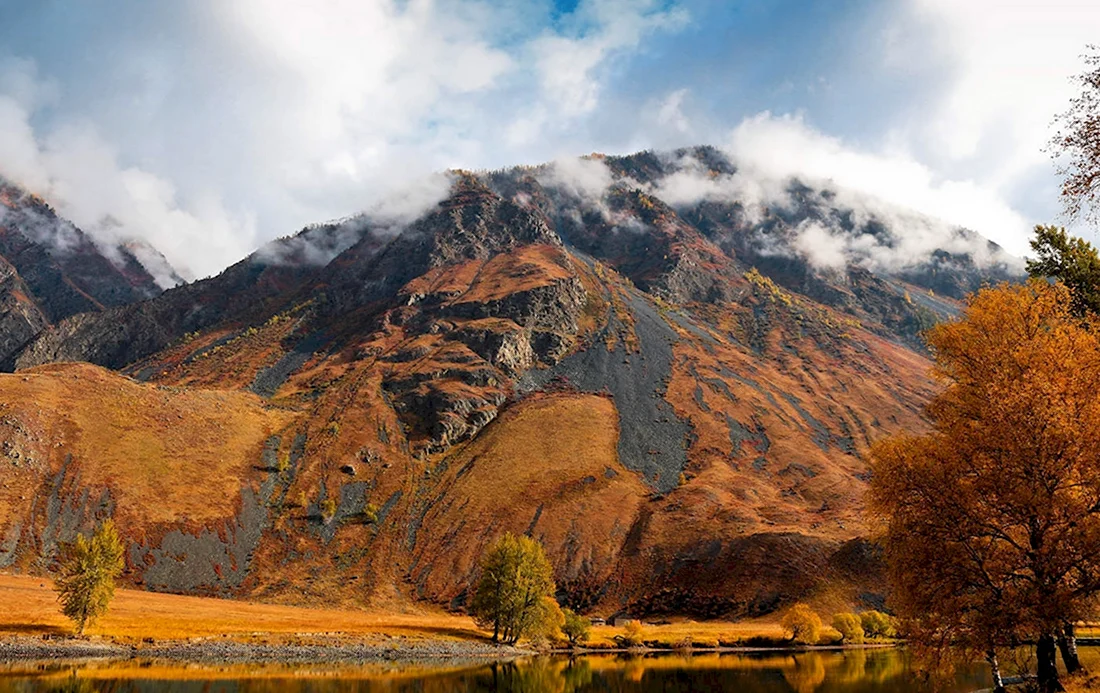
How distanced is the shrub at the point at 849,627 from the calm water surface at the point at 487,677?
80.5ft

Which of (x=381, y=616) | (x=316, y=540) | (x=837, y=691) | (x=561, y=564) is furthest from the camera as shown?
(x=316, y=540)

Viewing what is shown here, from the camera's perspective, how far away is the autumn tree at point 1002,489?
64.8 feet

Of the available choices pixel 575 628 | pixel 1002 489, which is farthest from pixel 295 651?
pixel 1002 489

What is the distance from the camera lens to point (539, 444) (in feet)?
644

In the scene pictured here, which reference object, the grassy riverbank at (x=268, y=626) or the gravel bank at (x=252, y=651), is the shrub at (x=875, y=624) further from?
the gravel bank at (x=252, y=651)

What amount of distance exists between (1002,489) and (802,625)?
3947 inches

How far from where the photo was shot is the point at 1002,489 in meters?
20.8

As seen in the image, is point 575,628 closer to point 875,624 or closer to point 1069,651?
point 875,624

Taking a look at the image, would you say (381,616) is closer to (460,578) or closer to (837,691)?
(460,578)

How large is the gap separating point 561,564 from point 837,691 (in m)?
97.4

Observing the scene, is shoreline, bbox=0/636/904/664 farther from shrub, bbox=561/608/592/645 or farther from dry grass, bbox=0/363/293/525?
dry grass, bbox=0/363/293/525

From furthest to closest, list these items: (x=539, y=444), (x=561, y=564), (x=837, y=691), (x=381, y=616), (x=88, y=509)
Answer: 1. (x=539, y=444)
2. (x=561, y=564)
3. (x=88, y=509)
4. (x=381, y=616)
5. (x=837, y=691)

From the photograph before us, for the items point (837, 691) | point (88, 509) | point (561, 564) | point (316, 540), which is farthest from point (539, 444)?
point (837, 691)

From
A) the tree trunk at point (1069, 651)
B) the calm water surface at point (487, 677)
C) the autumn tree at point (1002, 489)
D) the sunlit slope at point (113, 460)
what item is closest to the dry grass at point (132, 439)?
the sunlit slope at point (113, 460)
